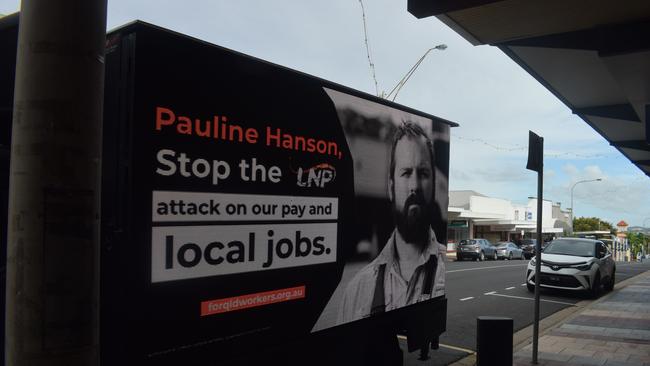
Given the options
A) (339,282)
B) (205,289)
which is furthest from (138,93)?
(339,282)

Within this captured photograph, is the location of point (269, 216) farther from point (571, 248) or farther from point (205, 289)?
point (571, 248)

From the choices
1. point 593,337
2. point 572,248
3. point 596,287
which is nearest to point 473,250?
point 572,248

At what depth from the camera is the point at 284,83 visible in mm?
3771

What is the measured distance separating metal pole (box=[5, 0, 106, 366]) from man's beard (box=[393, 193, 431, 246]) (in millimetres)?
3410

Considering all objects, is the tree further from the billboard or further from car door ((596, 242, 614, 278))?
the billboard

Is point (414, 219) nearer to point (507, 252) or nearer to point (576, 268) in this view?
point (576, 268)

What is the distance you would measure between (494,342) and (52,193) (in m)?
4.71

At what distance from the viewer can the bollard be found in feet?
17.3

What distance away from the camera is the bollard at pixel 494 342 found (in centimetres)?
526

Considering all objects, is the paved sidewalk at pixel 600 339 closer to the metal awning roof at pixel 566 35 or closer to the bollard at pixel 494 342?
the bollard at pixel 494 342

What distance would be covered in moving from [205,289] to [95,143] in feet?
4.83

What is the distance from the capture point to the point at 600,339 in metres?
8.26

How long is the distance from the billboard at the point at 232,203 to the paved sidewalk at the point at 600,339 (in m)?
Answer: 3.77

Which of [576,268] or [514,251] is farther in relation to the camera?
[514,251]
